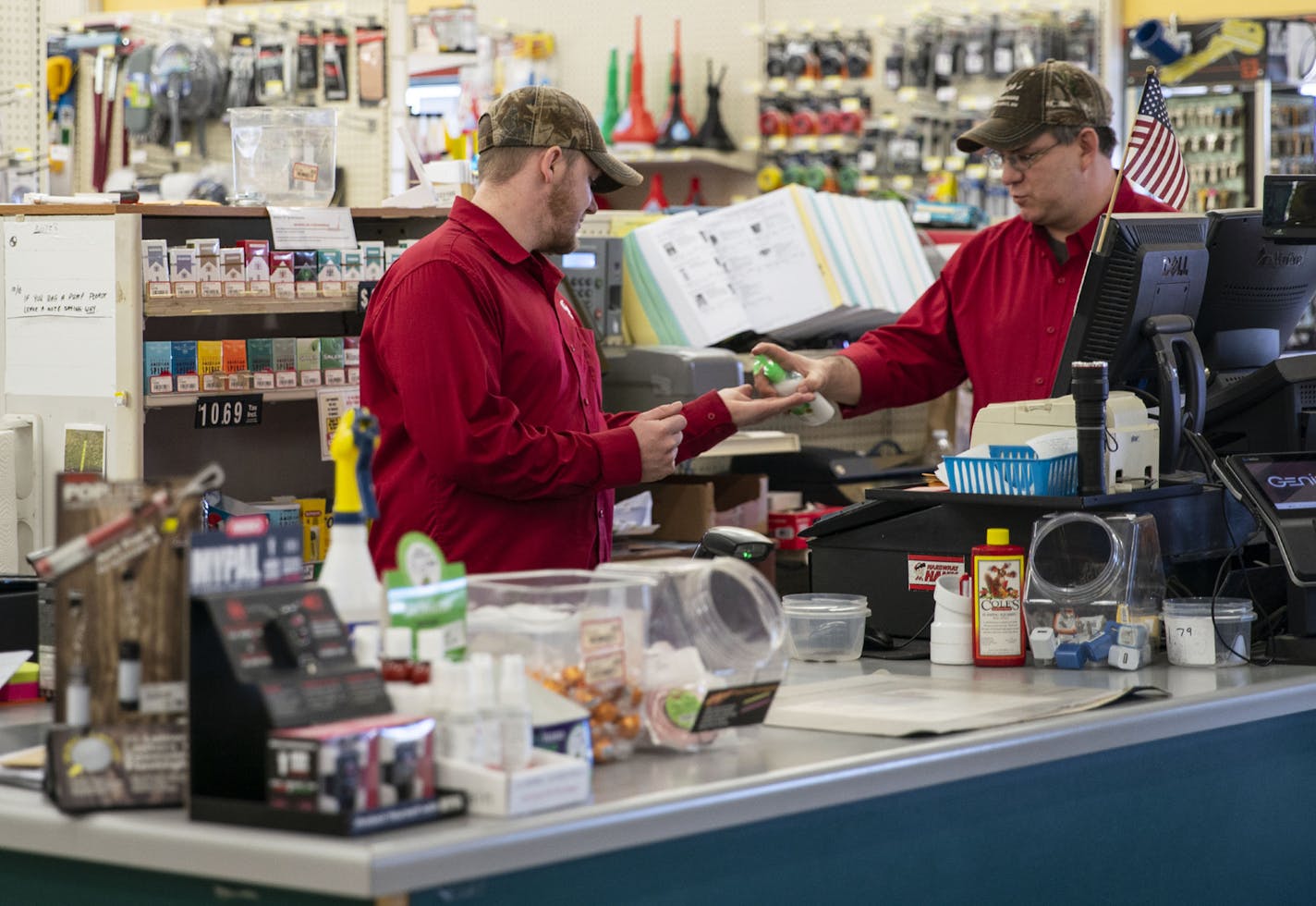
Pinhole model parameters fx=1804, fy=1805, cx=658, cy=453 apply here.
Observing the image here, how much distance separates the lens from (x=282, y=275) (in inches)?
177

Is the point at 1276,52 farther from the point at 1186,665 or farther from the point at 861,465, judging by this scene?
the point at 1186,665

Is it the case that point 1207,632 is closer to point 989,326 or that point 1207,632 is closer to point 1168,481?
point 1168,481

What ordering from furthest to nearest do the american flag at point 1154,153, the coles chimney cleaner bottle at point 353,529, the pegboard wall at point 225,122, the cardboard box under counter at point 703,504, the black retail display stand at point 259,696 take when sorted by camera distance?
the pegboard wall at point 225,122 → the cardboard box under counter at point 703,504 → the american flag at point 1154,153 → the coles chimney cleaner bottle at point 353,529 → the black retail display stand at point 259,696

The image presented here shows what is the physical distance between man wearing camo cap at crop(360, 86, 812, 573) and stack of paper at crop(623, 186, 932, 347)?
214 centimetres

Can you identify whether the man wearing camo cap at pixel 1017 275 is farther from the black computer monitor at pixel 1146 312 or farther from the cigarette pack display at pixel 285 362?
the cigarette pack display at pixel 285 362

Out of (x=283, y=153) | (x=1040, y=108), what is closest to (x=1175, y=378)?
(x=1040, y=108)

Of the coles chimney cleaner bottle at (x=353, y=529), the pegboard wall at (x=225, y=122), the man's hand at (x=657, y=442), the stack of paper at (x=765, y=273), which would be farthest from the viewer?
the pegboard wall at (x=225, y=122)

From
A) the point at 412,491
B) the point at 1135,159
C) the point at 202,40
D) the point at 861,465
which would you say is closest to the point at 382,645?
the point at 412,491

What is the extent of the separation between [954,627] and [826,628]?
21 cm

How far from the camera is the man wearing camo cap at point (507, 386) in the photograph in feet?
10.0

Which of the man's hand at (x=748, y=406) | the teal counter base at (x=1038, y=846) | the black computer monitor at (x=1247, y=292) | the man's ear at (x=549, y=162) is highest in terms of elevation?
the man's ear at (x=549, y=162)

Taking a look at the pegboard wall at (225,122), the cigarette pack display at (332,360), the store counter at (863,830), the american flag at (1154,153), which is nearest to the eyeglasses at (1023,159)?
the american flag at (1154,153)

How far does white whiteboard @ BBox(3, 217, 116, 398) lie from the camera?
420 centimetres

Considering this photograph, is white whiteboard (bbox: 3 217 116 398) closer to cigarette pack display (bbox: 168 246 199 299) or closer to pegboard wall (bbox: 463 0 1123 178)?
cigarette pack display (bbox: 168 246 199 299)
